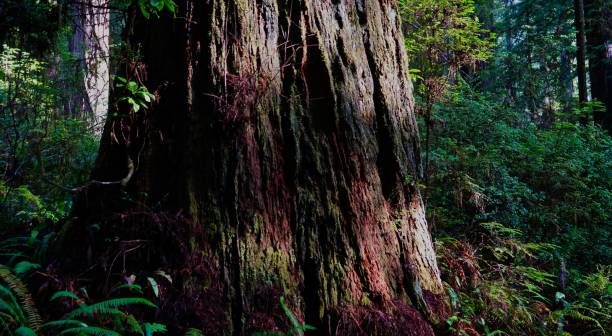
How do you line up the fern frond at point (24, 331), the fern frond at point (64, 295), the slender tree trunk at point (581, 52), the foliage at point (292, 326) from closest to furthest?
the fern frond at point (24, 331)
the fern frond at point (64, 295)
the foliage at point (292, 326)
the slender tree trunk at point (581, 52)

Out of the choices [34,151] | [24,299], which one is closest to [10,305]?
[24,299]

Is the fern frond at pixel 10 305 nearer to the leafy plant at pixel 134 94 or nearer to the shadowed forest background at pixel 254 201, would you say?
the shadowed forest background at pixel 254 201

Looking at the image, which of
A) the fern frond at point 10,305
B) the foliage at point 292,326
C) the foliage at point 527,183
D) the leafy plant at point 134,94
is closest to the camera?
the fern frond at point 10,305

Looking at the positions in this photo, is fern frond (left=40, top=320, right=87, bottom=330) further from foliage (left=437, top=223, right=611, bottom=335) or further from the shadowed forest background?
foliage (left=437, top=223, right=611, bottom=335)

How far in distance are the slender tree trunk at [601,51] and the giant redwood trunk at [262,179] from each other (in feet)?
38.2

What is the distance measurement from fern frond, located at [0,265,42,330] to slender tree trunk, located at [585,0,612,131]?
45.4 feet

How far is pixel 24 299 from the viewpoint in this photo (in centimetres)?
298

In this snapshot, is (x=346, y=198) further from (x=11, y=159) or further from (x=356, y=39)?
(x=11, y=159)

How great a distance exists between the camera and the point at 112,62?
15.0ft

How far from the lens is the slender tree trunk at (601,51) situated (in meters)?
12.6

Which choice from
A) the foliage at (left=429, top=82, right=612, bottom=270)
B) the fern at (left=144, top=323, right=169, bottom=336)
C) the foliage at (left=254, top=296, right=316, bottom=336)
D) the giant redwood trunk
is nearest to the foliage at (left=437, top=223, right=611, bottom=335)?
the giant redwood trunk

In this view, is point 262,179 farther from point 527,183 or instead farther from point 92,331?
point 527,183

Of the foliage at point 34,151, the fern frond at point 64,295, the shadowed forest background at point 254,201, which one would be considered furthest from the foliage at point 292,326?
the foliage at point 34,151

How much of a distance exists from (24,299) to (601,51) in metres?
15.0
